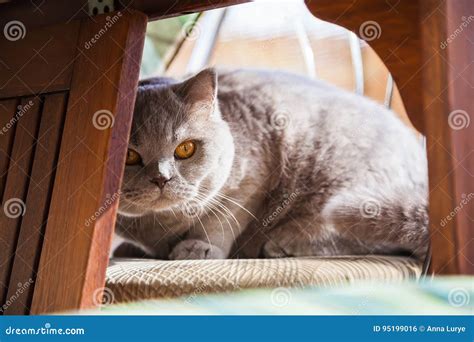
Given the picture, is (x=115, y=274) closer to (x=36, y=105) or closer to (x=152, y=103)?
(x=36, y=105)

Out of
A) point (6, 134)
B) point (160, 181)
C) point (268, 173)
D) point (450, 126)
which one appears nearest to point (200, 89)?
point (160, 181)

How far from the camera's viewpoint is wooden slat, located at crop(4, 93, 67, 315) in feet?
2.79

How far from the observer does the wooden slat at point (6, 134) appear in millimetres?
957

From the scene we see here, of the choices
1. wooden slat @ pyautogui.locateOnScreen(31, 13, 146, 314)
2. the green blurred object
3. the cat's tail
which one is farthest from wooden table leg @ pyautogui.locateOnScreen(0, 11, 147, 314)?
the green blurred object

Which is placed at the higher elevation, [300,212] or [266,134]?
[266,134]

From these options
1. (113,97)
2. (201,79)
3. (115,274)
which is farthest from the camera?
(201,79)

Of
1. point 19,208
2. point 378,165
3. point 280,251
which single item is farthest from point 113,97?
point 378,165

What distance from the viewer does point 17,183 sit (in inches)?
36.4

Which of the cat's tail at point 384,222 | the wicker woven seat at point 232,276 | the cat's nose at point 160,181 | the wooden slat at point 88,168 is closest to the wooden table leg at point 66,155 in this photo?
the wooden slat at point 88,168

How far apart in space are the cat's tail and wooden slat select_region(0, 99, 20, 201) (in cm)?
78

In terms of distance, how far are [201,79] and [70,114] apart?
485mm

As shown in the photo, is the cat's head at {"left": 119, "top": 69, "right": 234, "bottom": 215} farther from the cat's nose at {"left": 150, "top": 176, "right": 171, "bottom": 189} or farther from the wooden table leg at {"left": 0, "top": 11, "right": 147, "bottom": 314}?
the wooden table leg at {"left": 0, "top": 11, "right": 147, "bottom": 314}

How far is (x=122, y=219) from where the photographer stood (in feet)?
4.99

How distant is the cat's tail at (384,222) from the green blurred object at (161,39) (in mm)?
1008
